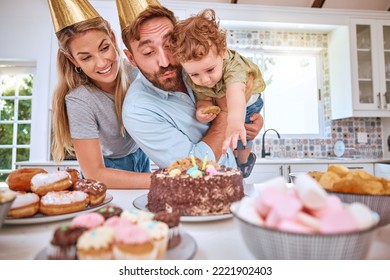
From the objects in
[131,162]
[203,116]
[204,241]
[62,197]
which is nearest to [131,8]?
[203,116]

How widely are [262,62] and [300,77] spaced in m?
0.38

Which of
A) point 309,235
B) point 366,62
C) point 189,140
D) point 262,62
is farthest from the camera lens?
point 262,62

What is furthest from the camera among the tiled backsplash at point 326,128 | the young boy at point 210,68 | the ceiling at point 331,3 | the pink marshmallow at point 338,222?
the tiled backsplash at point 326,128

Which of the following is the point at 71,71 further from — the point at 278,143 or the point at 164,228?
the point at 278,143

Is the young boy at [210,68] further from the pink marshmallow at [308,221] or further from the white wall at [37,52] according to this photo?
the white wall at [37,52]

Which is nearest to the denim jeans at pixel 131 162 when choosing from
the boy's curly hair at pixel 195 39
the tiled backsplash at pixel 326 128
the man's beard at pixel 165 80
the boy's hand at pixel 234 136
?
the man's beard at pixel 165 80

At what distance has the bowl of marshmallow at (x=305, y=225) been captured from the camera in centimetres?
23

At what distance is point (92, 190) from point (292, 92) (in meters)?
2.27

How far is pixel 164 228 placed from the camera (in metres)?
0.29

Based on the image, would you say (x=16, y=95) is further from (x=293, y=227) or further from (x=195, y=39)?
(x=293, y=227)

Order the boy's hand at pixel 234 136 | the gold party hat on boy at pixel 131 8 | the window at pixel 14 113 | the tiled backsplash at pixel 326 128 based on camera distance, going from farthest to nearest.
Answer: the tiled backsplash at pixel 326 128
the window at pixel 14 113
the gold party hat on boy at pixel 131 8
the boy's hand at pixel 234 136

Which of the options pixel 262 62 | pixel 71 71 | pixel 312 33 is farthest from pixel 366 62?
pixel 71 71

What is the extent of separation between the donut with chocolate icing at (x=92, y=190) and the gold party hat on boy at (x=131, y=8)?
0.58 meters

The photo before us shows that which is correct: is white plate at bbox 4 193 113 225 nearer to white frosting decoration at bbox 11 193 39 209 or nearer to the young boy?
white frosting decoration at bbox 11 193 39 209
